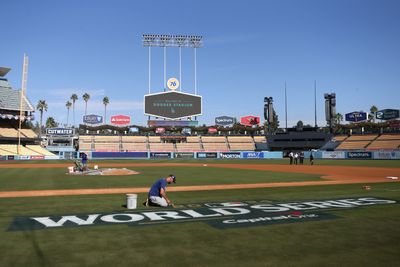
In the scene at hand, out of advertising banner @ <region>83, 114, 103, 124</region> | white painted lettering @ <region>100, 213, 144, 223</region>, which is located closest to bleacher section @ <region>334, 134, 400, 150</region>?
advertising banner @ <region>83, 114, 103, 124</region>

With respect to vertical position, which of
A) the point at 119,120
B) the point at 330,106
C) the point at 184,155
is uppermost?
the point at 330,106

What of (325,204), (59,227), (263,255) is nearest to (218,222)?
(263,255)

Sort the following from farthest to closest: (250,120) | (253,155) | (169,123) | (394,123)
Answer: (250,120)
(394,123)
(169,123)
(253,155)

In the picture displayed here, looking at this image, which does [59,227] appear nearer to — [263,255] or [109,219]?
[109,219]

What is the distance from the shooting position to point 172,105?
86.9 metres

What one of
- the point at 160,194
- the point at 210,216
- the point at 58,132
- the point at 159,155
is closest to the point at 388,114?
the point at 159,155

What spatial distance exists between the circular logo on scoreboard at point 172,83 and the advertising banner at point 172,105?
193cm

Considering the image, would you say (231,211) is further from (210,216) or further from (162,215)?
(162,215)

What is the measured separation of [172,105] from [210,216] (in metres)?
76.7

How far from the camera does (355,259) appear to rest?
683 centimetres

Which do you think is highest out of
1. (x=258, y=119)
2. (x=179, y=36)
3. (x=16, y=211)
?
(x=179, y=36)

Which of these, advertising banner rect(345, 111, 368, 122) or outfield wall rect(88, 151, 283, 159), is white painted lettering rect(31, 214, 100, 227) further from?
advertising banner rect(345, 111, 368, 122)

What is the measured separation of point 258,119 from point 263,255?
11271 cm

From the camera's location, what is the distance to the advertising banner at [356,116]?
105 metres
